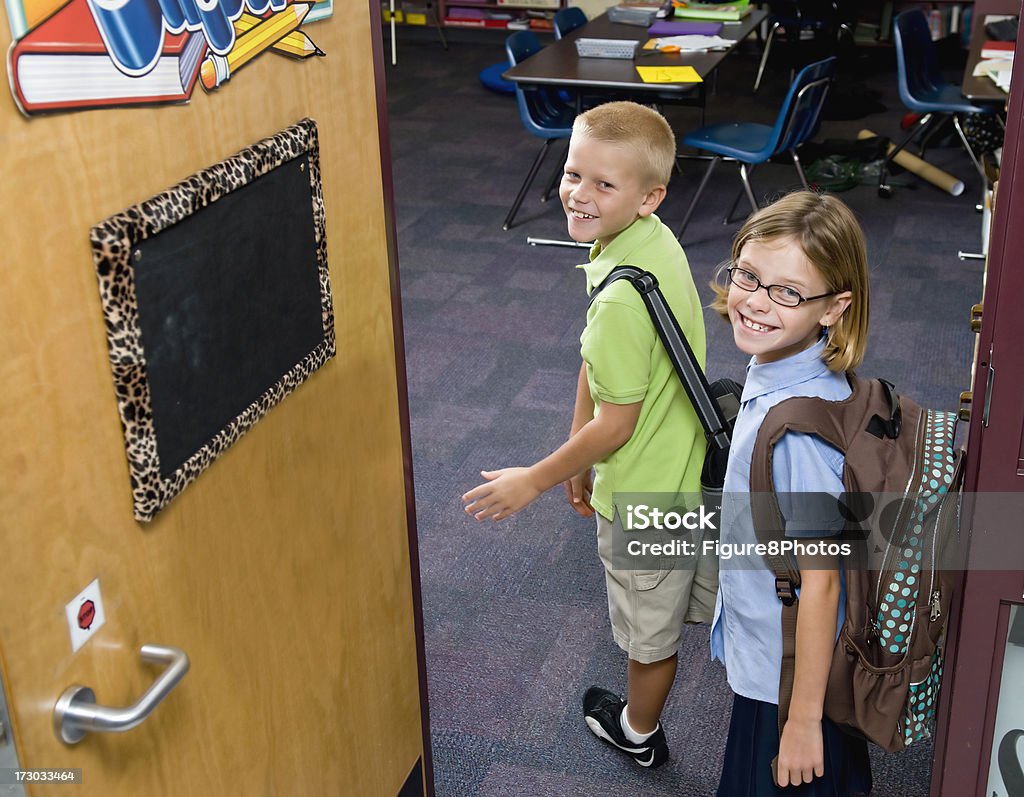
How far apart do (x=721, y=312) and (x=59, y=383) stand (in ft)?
3.76

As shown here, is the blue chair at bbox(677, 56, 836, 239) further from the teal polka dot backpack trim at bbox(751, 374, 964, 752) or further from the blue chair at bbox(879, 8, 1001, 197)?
the teal polka dot backpack trim at bbox(751, 374, 964, 752)

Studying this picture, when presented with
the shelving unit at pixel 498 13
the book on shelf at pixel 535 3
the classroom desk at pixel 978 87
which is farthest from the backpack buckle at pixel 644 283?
the book on shelf at pixel 535 3

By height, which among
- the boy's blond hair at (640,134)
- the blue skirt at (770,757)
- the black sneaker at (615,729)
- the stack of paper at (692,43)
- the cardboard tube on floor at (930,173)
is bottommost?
the black sneaker at (615,729)

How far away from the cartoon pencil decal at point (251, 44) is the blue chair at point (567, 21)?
496cm

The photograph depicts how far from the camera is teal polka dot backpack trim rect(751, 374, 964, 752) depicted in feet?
4.94

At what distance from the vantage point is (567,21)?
6.26 m

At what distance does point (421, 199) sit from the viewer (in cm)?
596

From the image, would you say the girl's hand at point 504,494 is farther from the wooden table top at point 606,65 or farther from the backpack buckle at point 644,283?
the wooden table top at point 606,65

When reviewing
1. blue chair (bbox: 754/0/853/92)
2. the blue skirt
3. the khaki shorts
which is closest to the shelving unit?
Result: blue chair (bbox: 754/0/853/92)

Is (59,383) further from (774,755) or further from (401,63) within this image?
(401,63)

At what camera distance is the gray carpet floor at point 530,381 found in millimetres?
2396

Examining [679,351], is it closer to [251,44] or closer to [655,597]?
[655,597]

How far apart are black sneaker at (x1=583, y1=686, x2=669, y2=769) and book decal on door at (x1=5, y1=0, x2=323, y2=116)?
159 cm

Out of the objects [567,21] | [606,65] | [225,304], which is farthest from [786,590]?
[567,21]
